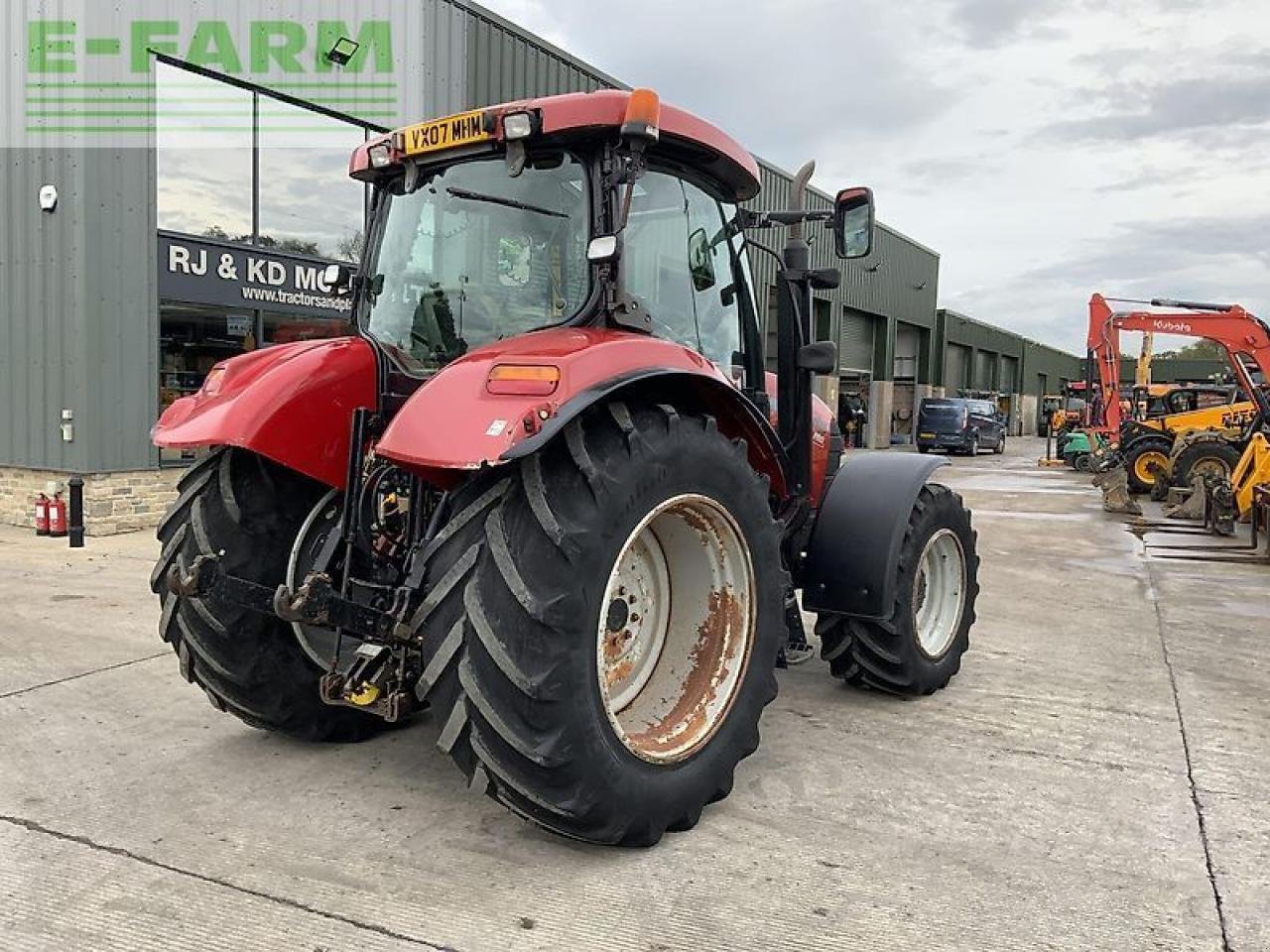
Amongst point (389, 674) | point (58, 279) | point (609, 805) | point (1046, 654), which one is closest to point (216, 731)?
point (389, 674)

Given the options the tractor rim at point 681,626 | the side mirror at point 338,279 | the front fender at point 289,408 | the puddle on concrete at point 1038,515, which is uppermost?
the side mirror at point 338,279

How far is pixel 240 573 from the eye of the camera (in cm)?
356

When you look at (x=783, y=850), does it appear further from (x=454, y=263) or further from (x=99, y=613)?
(x=99, y=613)

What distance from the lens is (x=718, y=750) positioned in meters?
3.28

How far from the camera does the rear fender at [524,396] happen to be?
2643 mm

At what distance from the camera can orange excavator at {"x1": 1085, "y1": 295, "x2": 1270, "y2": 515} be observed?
1473cm

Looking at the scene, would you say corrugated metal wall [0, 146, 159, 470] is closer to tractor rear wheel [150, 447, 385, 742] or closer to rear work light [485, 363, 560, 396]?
tractor rear wheel [150, 447, 385, 742]

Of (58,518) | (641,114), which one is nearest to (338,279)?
(641,114)

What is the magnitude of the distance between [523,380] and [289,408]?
111 centimetres

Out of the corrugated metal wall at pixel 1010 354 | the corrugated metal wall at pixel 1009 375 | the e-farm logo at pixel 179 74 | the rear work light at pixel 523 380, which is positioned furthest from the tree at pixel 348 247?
the corrugated metal wall at pixel 1009 375

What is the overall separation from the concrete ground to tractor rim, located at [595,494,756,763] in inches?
16.2

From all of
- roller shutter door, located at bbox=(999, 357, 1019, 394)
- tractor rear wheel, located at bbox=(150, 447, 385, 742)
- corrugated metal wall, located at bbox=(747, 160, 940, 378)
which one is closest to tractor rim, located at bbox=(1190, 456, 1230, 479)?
corrugated metal wall, located at bbox=(747, 160, 940, 378)

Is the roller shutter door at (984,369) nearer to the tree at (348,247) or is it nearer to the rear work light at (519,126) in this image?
the tree at (348,247)

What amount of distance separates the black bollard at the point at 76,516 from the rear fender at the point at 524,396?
23.4 ft
